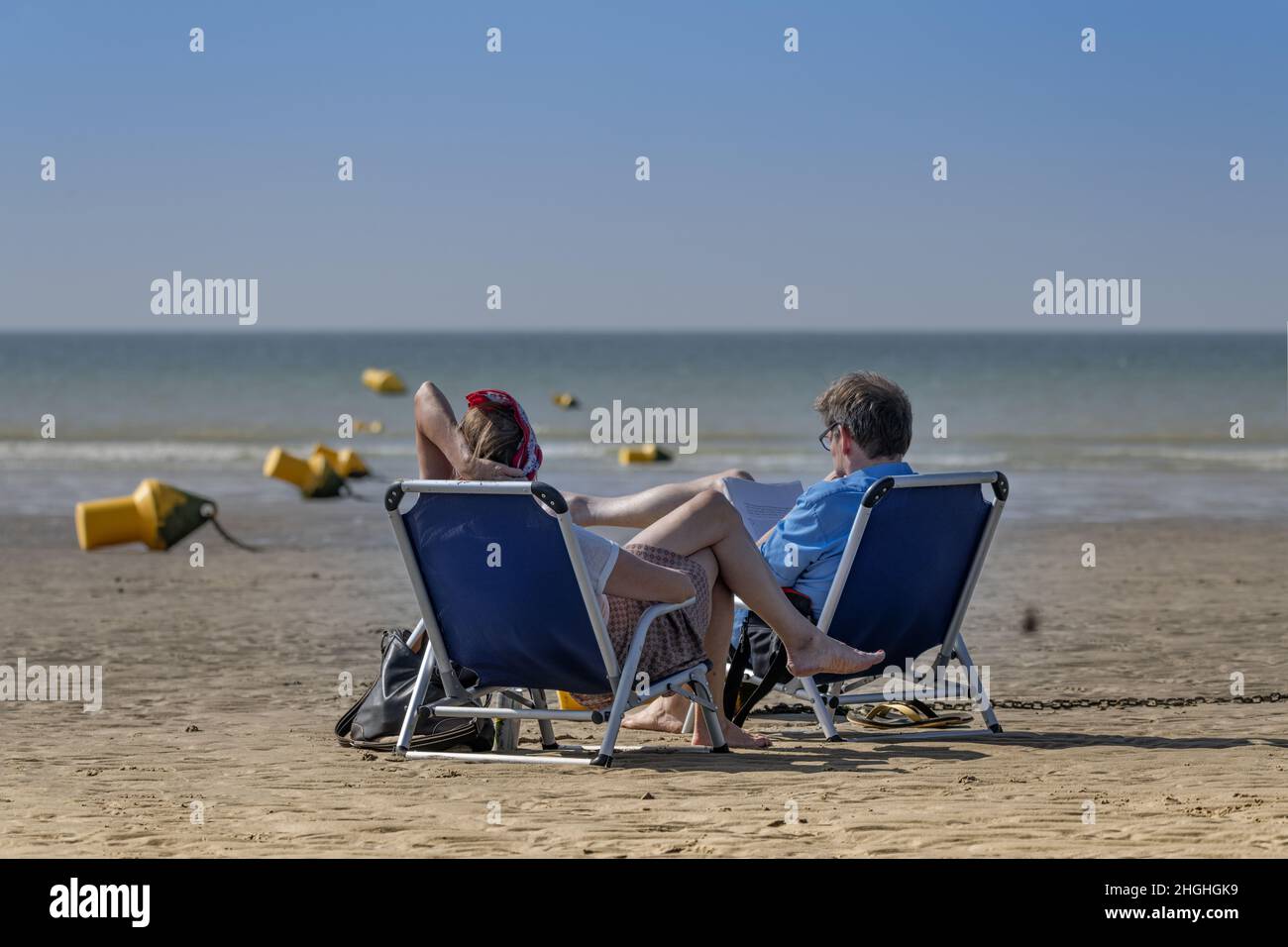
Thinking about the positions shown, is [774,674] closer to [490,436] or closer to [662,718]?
[662,718]

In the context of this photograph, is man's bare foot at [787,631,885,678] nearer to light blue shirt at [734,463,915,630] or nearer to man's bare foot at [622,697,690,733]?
light blue shirt at [734,463,915,630]

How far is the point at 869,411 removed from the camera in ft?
19.6

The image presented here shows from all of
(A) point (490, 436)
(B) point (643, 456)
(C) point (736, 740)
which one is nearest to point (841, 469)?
(C) point (736, 740)

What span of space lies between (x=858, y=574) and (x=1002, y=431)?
29.3m

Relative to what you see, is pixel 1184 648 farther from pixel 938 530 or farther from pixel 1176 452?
pixel 1176 452

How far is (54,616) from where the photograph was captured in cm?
1014

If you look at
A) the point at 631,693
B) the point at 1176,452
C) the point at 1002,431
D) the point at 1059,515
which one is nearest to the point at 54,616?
the point at 631,693

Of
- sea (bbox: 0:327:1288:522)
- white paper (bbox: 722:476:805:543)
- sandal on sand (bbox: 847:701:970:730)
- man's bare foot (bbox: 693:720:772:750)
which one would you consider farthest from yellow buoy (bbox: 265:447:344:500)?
man's bare foot (bbox: 693:720:772:750)

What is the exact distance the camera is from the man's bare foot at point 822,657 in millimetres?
5703

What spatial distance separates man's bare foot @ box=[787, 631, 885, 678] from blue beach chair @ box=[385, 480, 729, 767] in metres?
0.29

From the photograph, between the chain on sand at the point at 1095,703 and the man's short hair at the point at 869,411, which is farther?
the chain on sand at the point at 1095,703

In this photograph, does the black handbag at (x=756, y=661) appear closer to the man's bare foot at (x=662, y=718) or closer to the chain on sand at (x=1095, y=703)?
the man's bare foot at (x=662, y=718)

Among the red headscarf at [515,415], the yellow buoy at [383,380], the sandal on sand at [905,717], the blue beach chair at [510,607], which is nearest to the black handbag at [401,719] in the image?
the blue beach chair at [510,607]

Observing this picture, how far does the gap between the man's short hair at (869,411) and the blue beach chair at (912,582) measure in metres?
0.26
